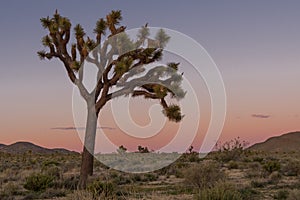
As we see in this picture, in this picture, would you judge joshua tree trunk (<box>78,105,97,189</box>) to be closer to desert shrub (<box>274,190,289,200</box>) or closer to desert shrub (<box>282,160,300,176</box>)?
desert shrub (<box>274,190,289,200</box>)

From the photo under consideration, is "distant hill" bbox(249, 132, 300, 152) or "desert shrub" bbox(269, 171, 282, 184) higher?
"distant hill" bbox(249, 132, 300, 152)

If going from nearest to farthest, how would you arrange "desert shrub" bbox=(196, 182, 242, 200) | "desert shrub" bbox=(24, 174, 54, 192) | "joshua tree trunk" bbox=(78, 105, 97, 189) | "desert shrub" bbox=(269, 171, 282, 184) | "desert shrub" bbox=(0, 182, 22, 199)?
"desert shrub" bbox=(196, 182, 242, 200) < "desert shrub" bbox=(0, 182, 22, 199) < "desert shrub" bbox=(24, 174, 54, 192) < "desert shrub" bbox=(269, 171, 282, 184) < "joshua tree trunk" bbox=(78, 105, 97, 189)

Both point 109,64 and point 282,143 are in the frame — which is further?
point 282,143

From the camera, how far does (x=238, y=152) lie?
31.8 metres

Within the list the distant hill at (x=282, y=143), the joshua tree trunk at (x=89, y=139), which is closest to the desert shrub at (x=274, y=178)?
the joshua tree trunk at (x=89, y=139)

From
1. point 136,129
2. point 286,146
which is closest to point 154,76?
point 136,129

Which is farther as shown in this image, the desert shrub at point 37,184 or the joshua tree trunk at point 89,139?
the joshua tree trunk at point 89,139

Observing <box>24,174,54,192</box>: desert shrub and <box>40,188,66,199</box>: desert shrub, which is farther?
<box>24,174,54,192</box>: desert shrub

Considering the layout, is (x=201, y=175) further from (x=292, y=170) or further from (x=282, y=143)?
(x=282, y=143)

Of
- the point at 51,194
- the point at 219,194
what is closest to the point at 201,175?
the point at 51,194

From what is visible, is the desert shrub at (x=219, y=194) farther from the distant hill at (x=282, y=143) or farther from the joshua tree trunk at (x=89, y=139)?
the distant hill at (x=282, y=143)

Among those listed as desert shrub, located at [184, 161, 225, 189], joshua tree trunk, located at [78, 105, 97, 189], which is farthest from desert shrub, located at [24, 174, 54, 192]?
desert shrub, located at [184, 161, 225, 189]

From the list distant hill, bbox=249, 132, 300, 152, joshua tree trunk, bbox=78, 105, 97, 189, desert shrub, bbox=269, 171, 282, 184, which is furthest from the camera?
distant hill, bbox=249, 132, 300, 152

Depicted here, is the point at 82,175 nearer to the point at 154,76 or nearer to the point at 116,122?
the point at 116,122
